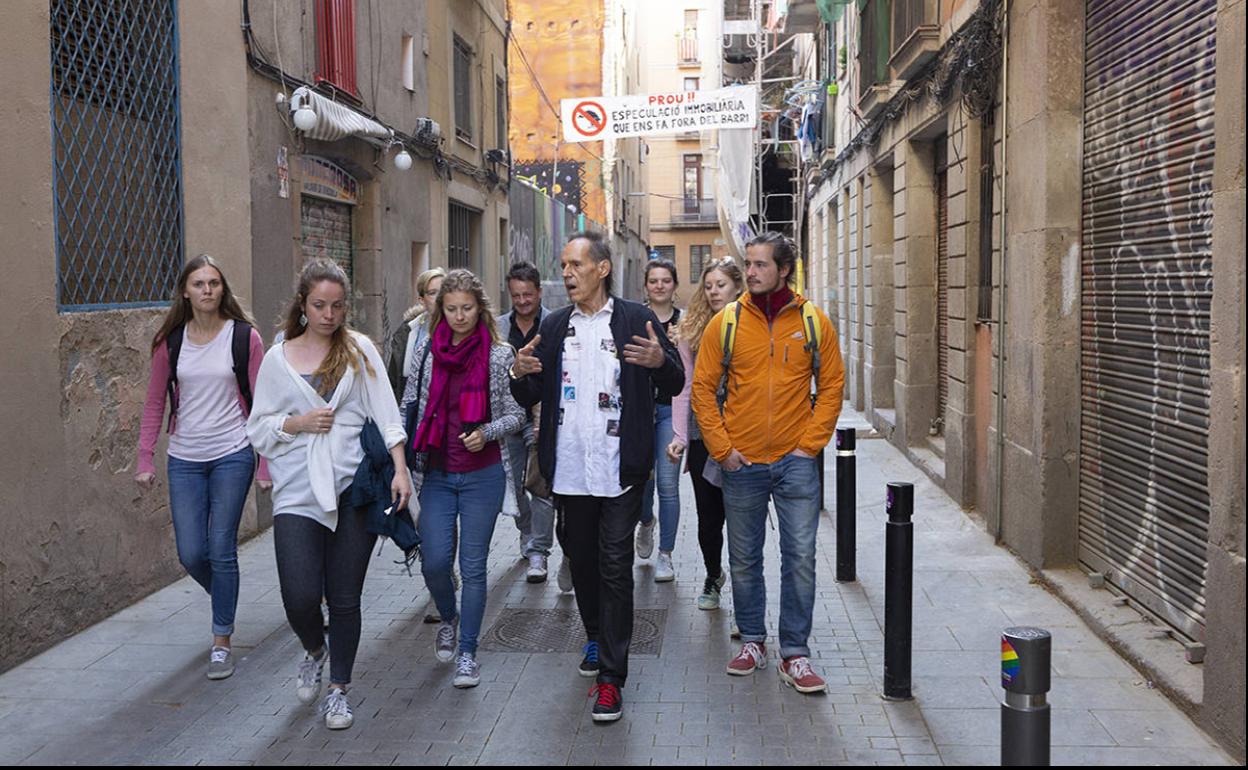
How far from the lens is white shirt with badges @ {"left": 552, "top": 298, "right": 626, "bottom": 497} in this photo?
16.0 ft

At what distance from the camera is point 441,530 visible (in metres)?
5.25

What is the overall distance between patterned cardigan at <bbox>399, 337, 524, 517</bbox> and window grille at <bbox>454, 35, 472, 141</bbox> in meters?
10.7

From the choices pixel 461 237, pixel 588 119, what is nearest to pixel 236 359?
pixel 588 119

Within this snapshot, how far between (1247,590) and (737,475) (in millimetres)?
2029

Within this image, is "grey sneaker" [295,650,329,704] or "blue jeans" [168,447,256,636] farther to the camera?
"blue jeans" [168,447,256,636]

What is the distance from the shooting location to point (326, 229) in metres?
10.8

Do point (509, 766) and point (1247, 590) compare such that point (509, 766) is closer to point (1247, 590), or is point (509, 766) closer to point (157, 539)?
point (1247, 590)

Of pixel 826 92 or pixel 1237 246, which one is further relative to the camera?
pixel 826 92

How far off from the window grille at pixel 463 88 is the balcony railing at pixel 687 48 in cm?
4179

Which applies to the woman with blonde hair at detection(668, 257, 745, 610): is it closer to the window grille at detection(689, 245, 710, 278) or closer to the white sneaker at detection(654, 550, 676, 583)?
the white sneaker at detection(654, 550, 676, 583)

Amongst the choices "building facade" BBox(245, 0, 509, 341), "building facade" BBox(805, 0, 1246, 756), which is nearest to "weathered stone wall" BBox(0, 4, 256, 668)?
"building facade" BBox(245, 0, 509, 341)

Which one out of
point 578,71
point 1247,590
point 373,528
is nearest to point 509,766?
point 373,528

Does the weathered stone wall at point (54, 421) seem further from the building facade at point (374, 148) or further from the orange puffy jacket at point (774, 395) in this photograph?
the orange puffy jacket at point (774, 395)

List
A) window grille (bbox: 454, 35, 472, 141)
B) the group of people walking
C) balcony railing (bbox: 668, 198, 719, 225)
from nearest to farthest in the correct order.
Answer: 1. the group of people walking
2. window grille (bbox: 454, 35, 472, 141)
3. balcony railing (bbox: 668, 198, 719, 225)
